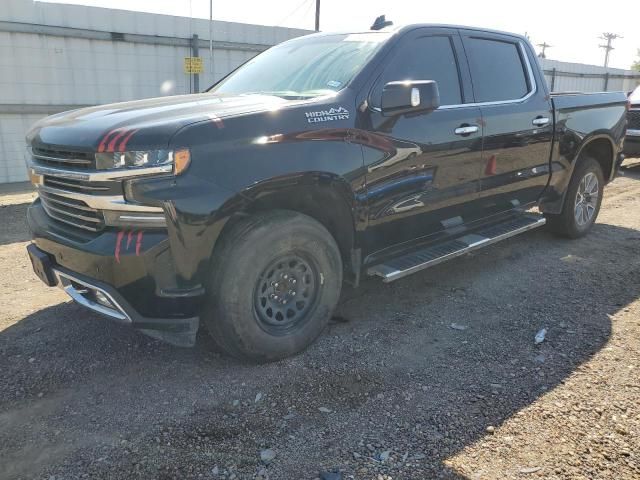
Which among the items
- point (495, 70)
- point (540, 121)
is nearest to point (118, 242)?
point (495, 70)

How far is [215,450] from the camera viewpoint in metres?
2.53

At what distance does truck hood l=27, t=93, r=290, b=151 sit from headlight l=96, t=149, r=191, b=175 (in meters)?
0.03

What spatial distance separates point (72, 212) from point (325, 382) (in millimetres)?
1717

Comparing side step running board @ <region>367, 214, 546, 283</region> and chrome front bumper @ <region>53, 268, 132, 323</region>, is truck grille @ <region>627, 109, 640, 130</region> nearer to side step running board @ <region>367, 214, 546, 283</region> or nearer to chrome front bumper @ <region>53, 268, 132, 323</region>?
side step running board @ <region>367, 214, 546, 283</region>

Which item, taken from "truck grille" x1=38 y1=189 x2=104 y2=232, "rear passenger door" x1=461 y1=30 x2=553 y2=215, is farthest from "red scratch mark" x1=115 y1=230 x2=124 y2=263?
"rear passenger door" x1=461 y1=30 x2=553 y2=215

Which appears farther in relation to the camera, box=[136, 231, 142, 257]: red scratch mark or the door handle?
the door handle

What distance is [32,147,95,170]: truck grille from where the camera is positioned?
279 cm

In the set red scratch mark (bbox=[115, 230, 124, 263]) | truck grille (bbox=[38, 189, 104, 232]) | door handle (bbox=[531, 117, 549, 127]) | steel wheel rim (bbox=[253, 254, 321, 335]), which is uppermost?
door handle (bbox=[531, 117, 549, 127])

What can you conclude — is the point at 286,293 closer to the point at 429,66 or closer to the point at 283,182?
the point at 283,182

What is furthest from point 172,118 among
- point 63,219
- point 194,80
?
point 194,80

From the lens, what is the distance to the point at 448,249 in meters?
4.14

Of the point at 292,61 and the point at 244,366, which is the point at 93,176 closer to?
the point at 244,366

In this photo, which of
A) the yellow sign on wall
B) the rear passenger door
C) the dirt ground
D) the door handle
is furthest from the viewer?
the yellow sign on wall

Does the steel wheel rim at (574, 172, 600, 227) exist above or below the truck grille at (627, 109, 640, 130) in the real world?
below
